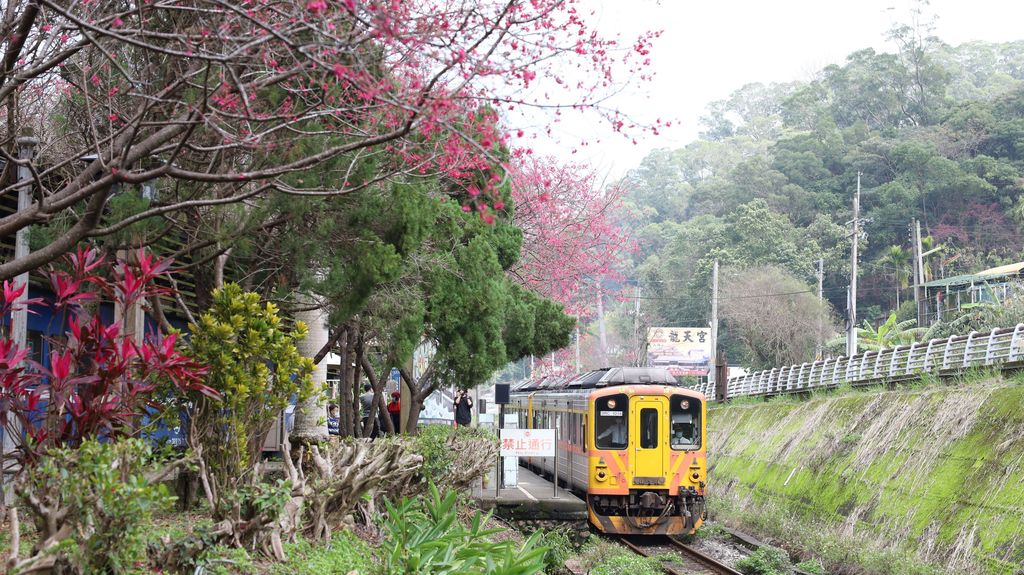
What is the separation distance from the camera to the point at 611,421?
1691 cm

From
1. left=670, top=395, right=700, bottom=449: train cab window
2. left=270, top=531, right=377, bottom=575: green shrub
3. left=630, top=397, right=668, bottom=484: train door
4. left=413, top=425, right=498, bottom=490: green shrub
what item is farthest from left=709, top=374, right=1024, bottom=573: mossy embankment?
left=270, top=531, right=377, bottom=575: green shrub

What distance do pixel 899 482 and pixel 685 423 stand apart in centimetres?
324

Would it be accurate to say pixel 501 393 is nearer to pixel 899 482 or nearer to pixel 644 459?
pixel 644 459

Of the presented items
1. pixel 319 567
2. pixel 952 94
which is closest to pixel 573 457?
pixel 319 567

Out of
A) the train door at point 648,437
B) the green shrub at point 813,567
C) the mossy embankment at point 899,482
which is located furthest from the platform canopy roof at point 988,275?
the green shrub at point 813,567

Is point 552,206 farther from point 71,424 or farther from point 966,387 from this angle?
point 71,424

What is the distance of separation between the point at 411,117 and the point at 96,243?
4.83 meters

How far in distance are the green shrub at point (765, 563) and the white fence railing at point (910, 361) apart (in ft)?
18.1

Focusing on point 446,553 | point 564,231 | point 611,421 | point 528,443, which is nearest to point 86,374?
point 446,553

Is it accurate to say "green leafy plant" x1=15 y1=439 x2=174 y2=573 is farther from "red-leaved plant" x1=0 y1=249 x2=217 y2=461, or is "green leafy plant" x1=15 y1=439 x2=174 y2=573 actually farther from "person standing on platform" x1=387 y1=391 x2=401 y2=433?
"person standing on platform" x1=387 y1=391 x2=401 y2=433

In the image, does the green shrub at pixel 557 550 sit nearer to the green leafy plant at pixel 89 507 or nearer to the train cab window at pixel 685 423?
the train cab window at pixel 685 423

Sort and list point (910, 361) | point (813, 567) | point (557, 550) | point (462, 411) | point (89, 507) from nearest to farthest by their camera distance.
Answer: point (89, 507) < point (557, 550) < point (813, 567) < point (462, 411) < point (910, 361)

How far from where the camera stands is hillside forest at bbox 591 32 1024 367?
4844 cm

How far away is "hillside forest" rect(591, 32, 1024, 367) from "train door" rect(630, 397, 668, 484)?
30.6 m
